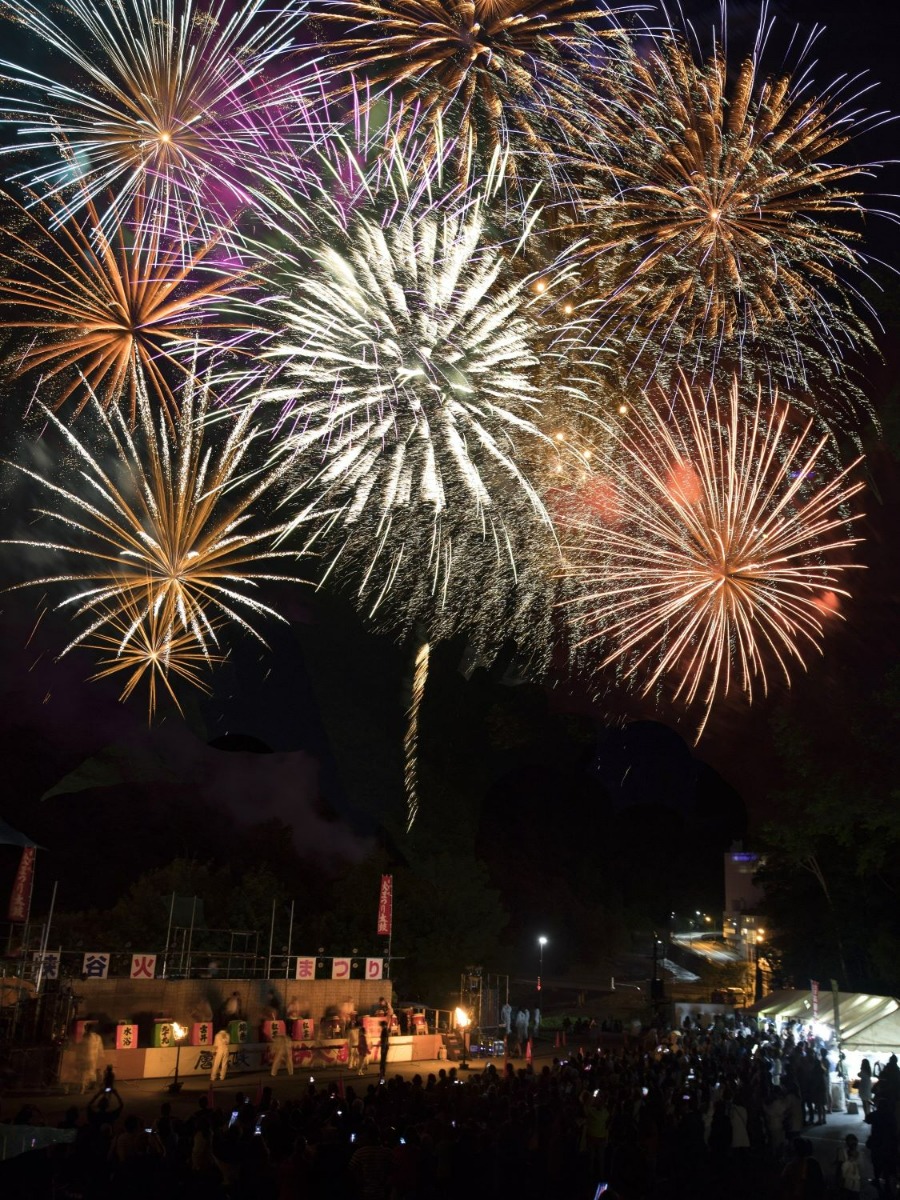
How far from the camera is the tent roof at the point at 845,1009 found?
1753 centimetres

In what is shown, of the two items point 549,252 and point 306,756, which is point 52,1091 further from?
point 306,756

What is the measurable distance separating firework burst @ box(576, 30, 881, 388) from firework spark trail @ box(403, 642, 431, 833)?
29893mm

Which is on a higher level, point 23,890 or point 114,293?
point 114,293

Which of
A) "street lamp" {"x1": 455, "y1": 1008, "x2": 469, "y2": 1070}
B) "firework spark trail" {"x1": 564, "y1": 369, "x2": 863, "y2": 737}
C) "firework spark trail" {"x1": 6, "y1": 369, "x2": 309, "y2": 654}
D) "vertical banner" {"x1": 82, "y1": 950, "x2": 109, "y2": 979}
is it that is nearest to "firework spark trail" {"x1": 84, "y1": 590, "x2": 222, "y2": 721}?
"firework spark trail" {"x1": 6, "y1": 369, "x2": 309, "y2": 654}

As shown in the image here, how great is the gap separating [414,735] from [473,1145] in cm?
3968

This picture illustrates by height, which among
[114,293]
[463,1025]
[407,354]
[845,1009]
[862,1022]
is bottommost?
[463,1025]

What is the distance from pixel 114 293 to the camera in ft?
44.0

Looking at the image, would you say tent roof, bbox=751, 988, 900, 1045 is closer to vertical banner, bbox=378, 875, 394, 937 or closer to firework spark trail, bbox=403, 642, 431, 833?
vertical banner, bbox=378, 875, 394, 937

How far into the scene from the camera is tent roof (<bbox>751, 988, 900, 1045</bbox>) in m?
17.5

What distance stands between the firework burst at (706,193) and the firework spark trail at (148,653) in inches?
459

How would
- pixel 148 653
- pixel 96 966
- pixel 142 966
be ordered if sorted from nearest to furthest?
pixel 96 966 < pixel 142 966 < pixel 148 653

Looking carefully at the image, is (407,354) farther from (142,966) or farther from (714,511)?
(142,966)

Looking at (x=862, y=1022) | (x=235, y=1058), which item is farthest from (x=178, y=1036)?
(x=862, y=1022)

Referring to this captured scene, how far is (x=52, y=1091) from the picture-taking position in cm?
1498
